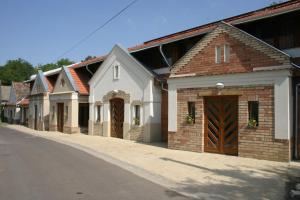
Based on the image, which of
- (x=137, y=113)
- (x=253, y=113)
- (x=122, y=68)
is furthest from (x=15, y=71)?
(x=253, y=113)

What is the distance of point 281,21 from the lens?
12602 mm

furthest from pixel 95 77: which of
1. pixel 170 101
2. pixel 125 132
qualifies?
pixel 170 101

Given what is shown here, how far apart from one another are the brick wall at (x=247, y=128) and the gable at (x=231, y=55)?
31.9 inches

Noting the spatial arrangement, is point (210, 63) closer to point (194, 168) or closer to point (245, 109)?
point (245, 109)

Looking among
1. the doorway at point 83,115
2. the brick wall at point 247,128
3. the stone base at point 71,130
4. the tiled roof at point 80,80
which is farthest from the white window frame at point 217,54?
the doorway at point 83,115

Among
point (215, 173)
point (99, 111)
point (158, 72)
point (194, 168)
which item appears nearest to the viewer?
point (215, 173)

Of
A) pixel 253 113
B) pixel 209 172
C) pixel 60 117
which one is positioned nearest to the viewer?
pixel 209 172

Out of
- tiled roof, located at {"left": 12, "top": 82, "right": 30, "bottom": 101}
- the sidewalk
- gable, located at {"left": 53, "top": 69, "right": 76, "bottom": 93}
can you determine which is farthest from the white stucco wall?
tiled roof, located at {"left": 12, "top": 82, "right": 30, "bottom": 101}

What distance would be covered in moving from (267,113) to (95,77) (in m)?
13.5

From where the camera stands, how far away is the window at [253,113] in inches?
465

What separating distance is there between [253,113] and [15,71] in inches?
3354

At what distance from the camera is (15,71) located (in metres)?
86.8

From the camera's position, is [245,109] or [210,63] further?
[210,63]

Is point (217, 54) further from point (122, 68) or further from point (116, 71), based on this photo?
point (116, 71)
